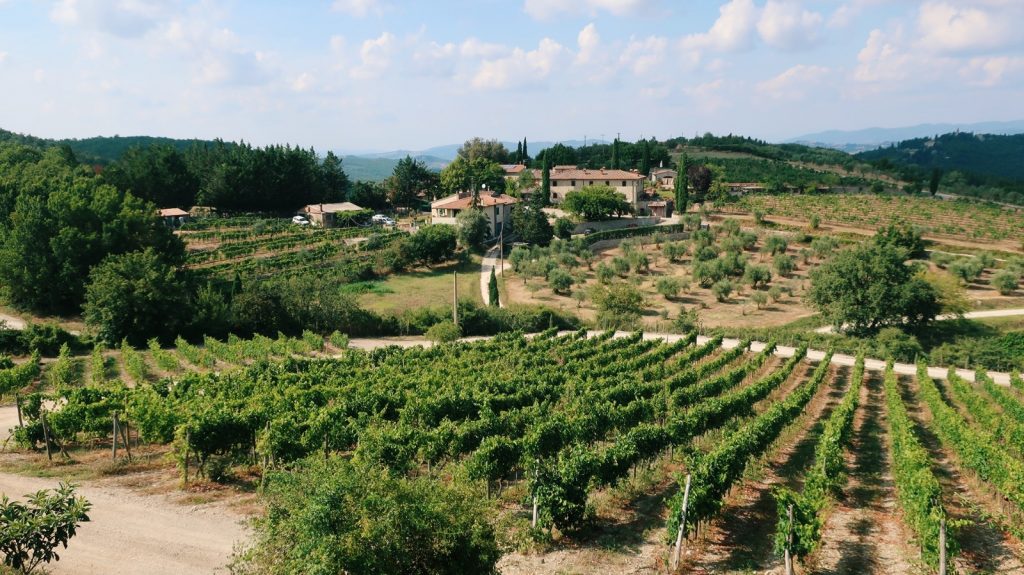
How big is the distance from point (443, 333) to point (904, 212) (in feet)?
317

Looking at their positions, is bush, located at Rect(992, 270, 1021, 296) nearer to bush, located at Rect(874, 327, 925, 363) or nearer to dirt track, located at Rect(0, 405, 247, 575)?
bush, located at Rect(874, 327, 925, 363)

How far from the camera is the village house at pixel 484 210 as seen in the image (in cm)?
8462

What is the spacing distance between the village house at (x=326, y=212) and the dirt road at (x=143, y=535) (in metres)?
75.4

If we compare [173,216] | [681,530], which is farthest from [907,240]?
[173,216]

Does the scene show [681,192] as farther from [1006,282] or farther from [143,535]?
[143,535]

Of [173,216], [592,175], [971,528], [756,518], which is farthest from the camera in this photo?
[592,175]

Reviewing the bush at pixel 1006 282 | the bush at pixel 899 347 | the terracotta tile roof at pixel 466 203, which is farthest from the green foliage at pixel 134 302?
the bush at pixel 1006 282

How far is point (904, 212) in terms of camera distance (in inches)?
4070

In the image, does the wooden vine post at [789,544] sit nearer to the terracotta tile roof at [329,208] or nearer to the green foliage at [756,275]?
the green foliage at [756,275]

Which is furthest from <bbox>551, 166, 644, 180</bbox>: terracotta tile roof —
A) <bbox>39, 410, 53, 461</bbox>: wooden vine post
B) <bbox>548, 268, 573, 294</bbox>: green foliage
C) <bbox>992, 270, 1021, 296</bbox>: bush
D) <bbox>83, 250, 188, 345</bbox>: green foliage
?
<bbox>39, 410, 53, 461</bbox>: wooden vine post

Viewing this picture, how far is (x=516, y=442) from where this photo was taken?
19.6 meters

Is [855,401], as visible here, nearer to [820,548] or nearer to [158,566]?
[820,548]

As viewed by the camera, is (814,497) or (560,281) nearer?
(814,497)

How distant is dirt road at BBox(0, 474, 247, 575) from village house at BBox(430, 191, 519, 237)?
66601 mm
